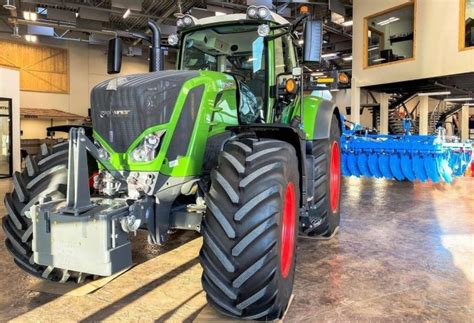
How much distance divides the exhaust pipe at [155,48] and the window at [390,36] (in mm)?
9261

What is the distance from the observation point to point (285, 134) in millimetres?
2928

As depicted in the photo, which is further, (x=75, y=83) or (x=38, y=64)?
(x=75, y=83)

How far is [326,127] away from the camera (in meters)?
3.96

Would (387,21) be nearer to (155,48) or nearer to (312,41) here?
(155,48)

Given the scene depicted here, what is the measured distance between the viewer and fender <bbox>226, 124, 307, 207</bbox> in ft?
8.86

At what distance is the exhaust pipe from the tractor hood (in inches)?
34.4

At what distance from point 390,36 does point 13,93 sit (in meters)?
10.7

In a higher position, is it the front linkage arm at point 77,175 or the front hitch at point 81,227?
the front linkage arm at point 77,175

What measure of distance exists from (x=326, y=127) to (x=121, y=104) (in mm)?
2088

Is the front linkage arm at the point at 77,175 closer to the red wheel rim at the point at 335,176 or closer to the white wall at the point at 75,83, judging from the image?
the red wheel rim at the point at 335,176

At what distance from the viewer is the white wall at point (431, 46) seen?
9742mm

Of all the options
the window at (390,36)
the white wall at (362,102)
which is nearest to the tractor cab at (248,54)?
the white wall at (362,102)

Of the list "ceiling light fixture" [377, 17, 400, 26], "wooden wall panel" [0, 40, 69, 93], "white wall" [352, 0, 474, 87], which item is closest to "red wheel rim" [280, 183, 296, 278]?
"white wall" [352, 0, 474, 87]

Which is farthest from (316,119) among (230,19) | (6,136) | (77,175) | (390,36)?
(6,136)
